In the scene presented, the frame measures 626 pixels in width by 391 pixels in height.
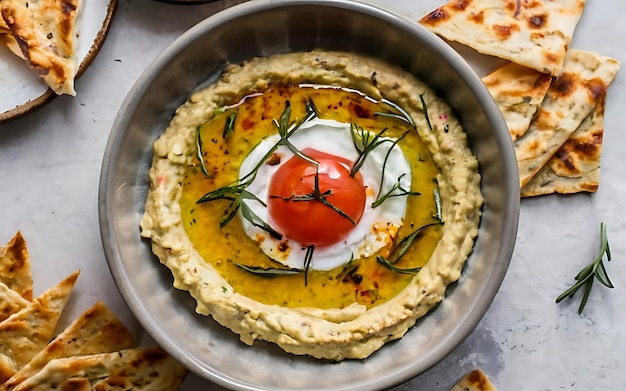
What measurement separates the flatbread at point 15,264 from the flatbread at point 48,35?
579 millimetres

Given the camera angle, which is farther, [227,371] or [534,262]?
[534,262]

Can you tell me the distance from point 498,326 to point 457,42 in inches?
42.1

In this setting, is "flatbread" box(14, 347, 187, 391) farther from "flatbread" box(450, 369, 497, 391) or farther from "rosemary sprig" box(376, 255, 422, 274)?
"flatbread" box(450, 369, 497, 391)

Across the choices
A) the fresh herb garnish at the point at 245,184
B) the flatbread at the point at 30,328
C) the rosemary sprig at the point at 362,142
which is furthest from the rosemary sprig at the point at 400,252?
the flatbread at the point at 30,328

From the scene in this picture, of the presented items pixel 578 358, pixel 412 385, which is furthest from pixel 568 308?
pixel 412 385

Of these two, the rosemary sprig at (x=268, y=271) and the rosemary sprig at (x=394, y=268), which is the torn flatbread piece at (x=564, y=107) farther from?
the rosemary sprig at (x=268, y=271)

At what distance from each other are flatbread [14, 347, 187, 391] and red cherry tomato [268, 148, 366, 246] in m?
0.66

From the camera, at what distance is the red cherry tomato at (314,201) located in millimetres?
2598

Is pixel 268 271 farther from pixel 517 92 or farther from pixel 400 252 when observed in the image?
pixel 517 92

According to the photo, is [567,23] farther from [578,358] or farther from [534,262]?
[578,358]

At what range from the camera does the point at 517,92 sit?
9.27 feet

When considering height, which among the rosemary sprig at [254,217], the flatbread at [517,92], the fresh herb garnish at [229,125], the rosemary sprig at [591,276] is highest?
the flatbread at [517,92]

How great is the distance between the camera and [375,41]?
9.02 ft

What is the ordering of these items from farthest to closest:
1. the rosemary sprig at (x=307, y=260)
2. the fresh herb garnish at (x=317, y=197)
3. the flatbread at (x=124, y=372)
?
the flatbread at (x=124, y=372), the rosemary sprig at (x=307, y=260), the fresh herb garnish at (x=317, y=197)
